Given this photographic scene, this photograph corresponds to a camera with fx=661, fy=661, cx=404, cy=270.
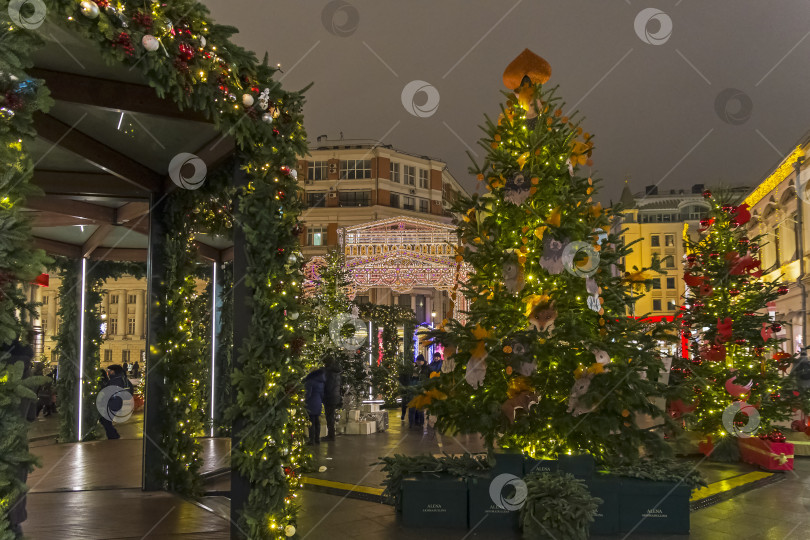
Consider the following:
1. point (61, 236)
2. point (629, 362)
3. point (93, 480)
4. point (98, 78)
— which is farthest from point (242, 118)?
point (61, 236)

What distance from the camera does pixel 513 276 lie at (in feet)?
25.4

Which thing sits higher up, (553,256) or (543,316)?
(553,256)

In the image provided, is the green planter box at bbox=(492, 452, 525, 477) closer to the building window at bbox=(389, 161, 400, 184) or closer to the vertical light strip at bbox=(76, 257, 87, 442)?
the vertical light strip at bbox=(76, 257, 87, 442)

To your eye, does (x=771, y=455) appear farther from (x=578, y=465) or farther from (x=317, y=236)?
(x=317, y=236)

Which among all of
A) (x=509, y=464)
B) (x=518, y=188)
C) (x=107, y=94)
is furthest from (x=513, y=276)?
(x=107, y=94)

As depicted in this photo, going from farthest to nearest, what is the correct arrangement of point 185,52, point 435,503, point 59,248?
point 59,248
point 435,503
point 185,52

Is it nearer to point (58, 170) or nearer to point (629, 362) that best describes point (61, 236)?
point (58, 170)

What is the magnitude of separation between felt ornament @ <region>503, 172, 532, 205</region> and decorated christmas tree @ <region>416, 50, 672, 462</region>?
0.04 feet

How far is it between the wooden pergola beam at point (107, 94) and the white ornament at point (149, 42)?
132cm

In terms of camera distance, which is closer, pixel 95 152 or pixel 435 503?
pixel 95 152

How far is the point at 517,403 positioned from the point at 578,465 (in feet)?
3.00

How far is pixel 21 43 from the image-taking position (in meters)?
3.51

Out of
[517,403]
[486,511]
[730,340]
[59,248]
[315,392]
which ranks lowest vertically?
[486,511]

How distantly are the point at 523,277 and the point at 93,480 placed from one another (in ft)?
20.3
